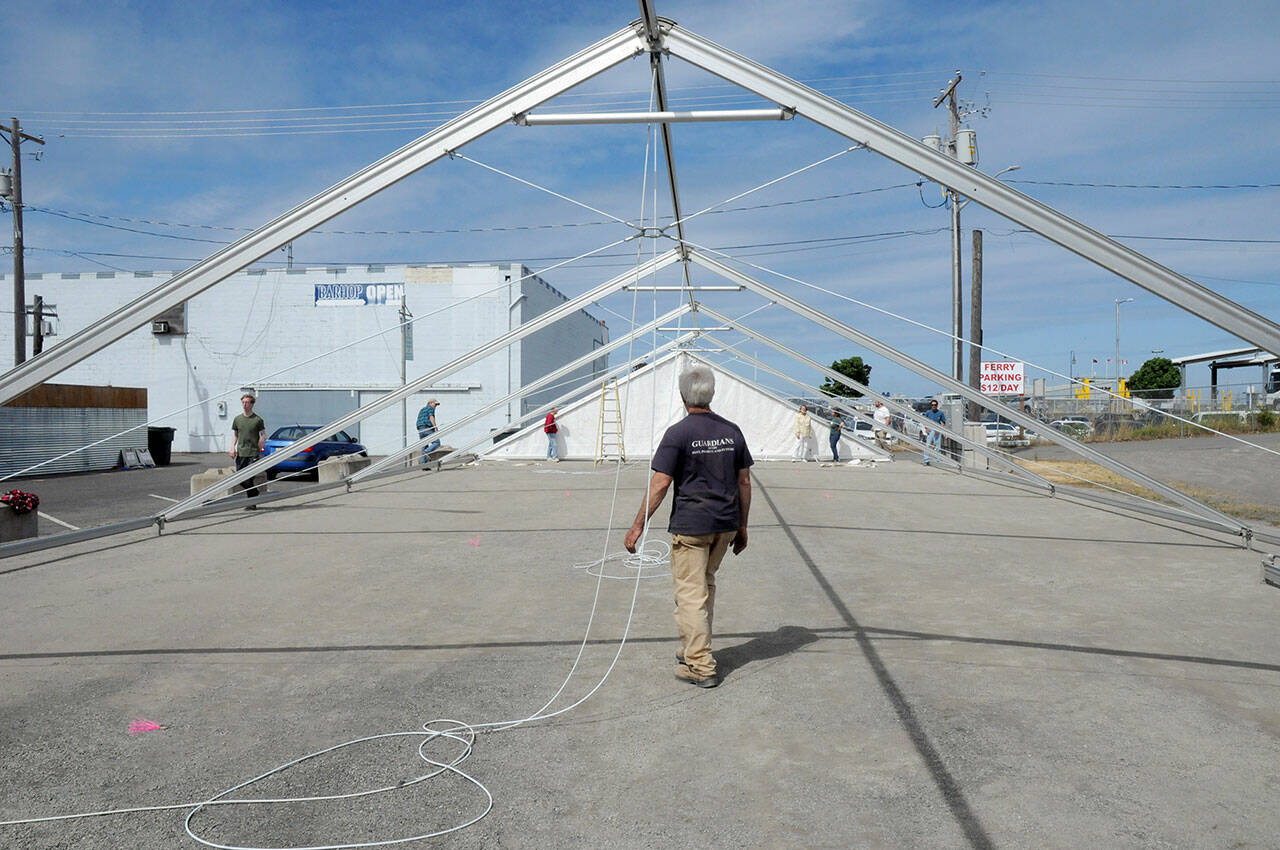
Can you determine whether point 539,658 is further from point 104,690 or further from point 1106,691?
point 1106,691

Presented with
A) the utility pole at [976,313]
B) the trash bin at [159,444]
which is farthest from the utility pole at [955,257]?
the trash bin at [159,444]

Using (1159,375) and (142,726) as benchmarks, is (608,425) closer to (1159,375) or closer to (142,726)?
(142,726)

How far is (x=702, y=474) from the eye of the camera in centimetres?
476

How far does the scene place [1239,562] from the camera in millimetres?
8500

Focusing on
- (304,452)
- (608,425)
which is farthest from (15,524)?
(608,425)

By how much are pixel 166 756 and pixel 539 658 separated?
210 cm

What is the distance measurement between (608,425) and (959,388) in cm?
1591

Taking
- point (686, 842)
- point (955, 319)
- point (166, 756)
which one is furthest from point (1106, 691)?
point (955, 319)

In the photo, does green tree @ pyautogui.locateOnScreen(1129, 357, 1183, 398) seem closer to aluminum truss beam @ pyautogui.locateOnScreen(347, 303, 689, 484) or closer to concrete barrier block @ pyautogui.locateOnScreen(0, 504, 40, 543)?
aluminum truss beam @ pyautogui.locateOnScreen(347, 303, 689, 484)

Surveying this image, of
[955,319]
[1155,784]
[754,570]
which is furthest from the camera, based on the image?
[955,319]

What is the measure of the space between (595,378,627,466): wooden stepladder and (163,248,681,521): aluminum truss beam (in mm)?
10914

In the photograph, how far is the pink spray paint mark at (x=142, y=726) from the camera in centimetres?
410

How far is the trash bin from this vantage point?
27.2 metres

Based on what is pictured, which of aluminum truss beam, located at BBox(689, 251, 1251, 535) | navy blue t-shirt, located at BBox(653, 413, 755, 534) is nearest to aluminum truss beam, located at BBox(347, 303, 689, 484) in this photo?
aluminum truss beam, located at BBox(689, 251, 1251, 535)
